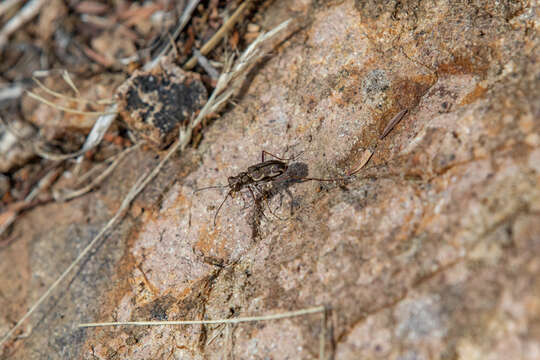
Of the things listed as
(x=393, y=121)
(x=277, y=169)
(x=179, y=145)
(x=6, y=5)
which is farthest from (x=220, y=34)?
(x=6, y=5)

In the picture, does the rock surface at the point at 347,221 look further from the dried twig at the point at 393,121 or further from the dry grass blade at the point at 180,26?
the dry grass blade at the point at 180,26

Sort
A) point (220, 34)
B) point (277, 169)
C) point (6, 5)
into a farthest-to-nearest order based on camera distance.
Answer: point (6, 5) < point (220, 34) < point (277, 169)

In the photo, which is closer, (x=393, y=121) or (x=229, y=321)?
(x=229, y=321)

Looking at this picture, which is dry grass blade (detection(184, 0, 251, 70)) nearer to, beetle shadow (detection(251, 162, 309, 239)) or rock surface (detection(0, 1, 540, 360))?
rock surface (detection(0, 1, 540, 360))

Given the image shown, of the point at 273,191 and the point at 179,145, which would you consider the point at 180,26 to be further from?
the point at 273,191

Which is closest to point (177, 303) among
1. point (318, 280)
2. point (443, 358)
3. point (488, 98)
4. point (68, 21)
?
point (318, 280)

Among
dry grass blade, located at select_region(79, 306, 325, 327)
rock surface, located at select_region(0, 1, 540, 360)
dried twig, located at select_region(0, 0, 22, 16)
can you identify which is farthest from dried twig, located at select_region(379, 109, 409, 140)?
dried twig, located at select_region(0, 0, 22, 16)

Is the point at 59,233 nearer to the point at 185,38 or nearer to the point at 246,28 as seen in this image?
the point at 185,38

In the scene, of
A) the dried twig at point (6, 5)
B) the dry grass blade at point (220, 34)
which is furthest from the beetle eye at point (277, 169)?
the dried twig at point (6, 5)
